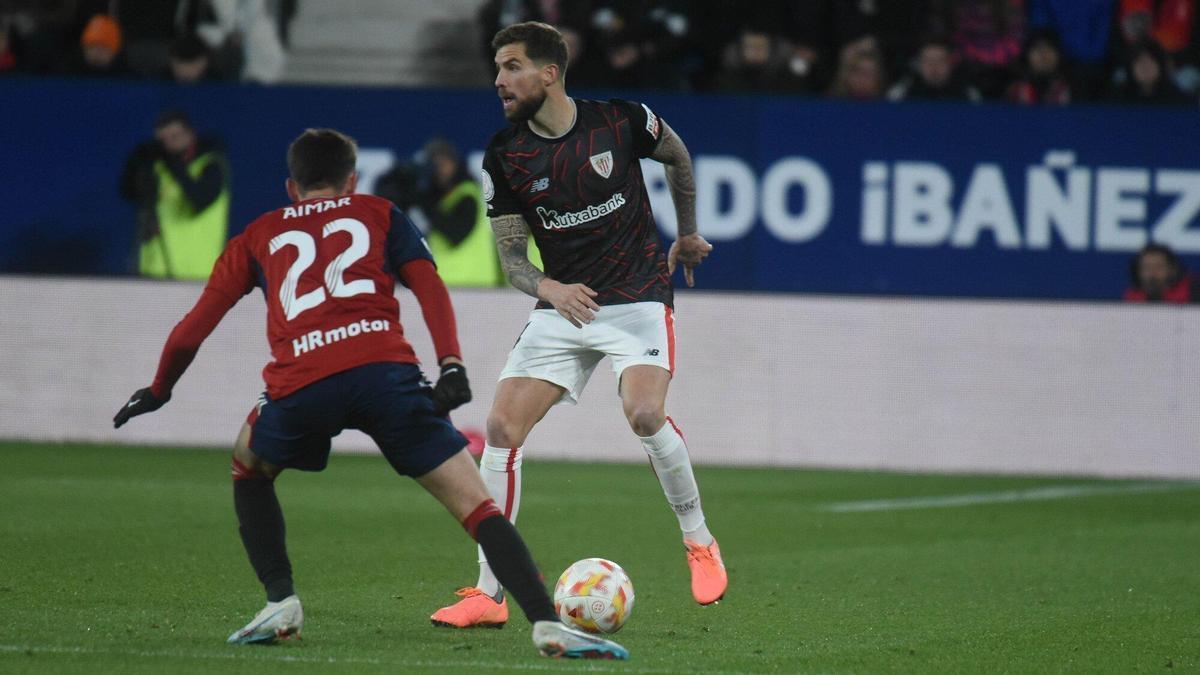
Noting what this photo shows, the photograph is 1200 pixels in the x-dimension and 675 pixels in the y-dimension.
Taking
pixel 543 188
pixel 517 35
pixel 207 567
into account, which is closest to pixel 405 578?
pixel 207 567

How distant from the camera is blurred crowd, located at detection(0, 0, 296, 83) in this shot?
45.0 feet

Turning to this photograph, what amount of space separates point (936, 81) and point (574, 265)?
721cm

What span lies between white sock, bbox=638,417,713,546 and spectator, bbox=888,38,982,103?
700 cm

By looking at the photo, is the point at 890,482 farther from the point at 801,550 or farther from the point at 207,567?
the point at 207,567

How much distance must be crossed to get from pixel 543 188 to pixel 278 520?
1.68m

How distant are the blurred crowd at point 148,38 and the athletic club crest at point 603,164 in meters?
7.38

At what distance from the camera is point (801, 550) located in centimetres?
912

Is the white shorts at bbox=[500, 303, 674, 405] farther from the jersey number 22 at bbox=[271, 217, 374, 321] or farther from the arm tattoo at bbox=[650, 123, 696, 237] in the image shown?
the jersey number 22 at bbox=[271, 217, 374, 321]

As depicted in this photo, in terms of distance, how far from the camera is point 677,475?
6918mm

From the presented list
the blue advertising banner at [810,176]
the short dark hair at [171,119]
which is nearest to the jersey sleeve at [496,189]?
the blue advertising banner at [810,176]

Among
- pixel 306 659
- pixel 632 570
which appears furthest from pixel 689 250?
pixel 306 659

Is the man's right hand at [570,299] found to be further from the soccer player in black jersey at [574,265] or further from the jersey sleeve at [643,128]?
the jersey sleeve at [643,128]

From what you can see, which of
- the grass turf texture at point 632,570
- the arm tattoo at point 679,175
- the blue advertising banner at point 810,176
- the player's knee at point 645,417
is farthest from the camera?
the blue advertising banner at point 810,176

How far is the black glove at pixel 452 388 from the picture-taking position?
5.29 m
